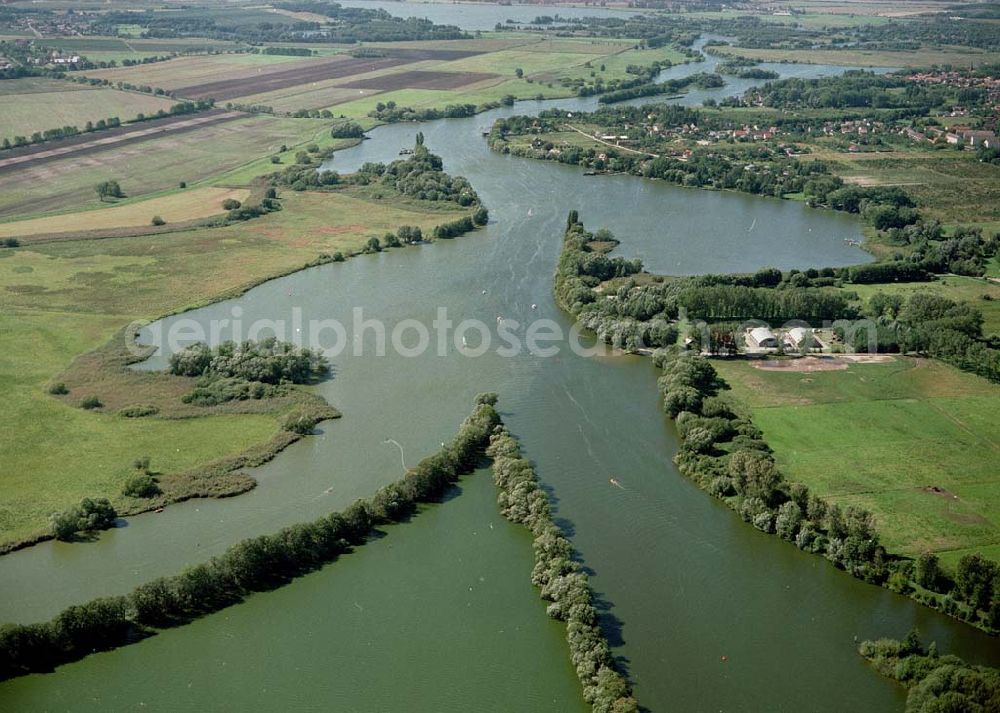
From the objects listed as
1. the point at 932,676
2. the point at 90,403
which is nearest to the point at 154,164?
the point at 90,403

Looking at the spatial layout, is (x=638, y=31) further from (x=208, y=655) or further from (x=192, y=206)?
(x=208, y=655)

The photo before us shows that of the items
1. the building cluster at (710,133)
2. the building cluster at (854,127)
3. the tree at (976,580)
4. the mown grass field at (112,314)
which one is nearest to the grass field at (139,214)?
the mown grass field at (112,314)

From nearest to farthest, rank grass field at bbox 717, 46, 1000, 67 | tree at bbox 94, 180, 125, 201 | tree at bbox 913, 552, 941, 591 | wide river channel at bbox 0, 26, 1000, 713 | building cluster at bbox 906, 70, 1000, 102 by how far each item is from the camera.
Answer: wide river channel at bbox 0, 26, 1000, 713
tree at bbox 913, 552, 941, 591
tree at bbox 94, 180, 125, 201
building cluster at bbox 906, 70, 1000, 102
grass field at bbox 717, 46, 1000, 67

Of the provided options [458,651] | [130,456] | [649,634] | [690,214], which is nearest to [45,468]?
[130,456]

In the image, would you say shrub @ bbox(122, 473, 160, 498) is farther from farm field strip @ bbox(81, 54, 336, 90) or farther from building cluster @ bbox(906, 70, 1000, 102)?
building cluster @ bbox(906, 70, 1000, 102)

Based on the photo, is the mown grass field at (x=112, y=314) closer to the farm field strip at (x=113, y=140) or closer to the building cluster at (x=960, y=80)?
the farm field strip at (x=113, y=140)

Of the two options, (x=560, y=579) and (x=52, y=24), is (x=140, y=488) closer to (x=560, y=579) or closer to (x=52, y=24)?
(x=560, y=579)

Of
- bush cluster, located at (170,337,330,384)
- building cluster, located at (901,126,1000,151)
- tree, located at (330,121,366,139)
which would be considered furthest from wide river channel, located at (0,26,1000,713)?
building cluster, located at (901,126,1000,151)
